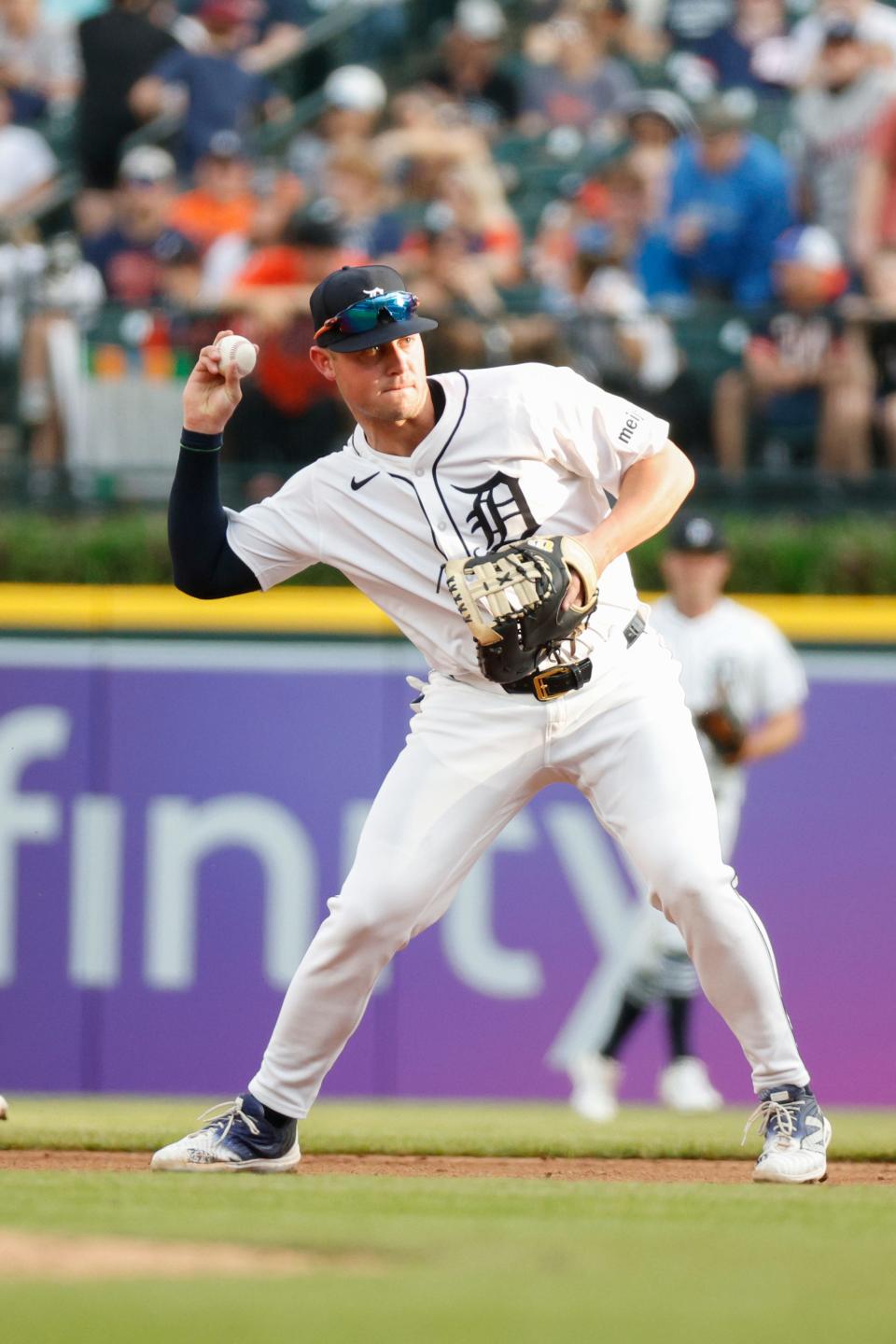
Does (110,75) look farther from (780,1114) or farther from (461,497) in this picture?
(780,1114)

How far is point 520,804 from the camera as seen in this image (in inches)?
184

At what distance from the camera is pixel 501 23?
1189 cm

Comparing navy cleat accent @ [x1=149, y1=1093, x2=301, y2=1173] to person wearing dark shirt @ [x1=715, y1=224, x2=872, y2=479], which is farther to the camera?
person wearing dark shirt @ [x1=715, y1=224, x2=872, y2=479]

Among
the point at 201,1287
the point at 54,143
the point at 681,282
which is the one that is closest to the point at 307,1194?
the point at 201,1287

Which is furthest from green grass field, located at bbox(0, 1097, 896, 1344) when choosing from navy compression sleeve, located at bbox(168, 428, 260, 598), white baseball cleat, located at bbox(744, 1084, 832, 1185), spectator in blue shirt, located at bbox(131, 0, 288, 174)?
spectator in blue shirt, located at bbox(131, 0, 288, 174)

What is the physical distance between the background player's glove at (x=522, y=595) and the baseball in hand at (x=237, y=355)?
68cm

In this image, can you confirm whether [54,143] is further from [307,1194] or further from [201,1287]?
[201,1287]

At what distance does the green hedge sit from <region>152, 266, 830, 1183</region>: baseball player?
4.02 metres

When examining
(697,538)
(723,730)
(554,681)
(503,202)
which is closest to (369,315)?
(554,681)

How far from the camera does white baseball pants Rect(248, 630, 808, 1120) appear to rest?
14.7 ft

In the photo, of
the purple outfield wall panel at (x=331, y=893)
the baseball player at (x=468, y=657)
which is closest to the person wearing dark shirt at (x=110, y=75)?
the purple outfield wall panel at (x=331, y=893)

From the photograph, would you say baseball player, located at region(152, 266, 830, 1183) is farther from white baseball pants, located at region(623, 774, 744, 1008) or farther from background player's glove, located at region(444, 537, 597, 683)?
white baseball pants, located at region(623, 774, 744, 1008)

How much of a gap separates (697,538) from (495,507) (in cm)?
292

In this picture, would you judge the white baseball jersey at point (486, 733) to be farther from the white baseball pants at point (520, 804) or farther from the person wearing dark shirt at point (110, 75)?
the person wearing dark shirt at point (110, 75)
